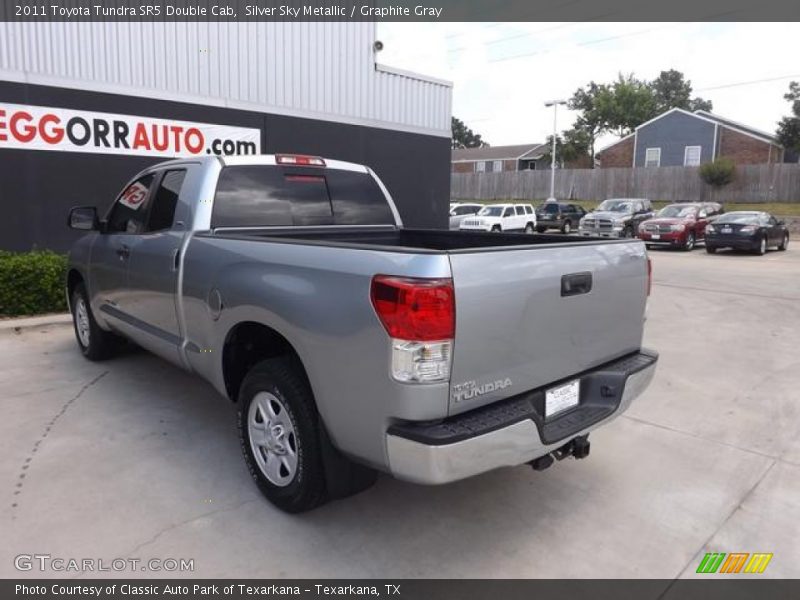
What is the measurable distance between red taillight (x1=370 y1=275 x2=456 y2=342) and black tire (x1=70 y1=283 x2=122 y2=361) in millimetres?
4280

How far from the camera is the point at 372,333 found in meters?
2.57

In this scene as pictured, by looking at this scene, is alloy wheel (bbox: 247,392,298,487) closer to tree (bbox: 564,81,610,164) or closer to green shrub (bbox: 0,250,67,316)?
green shrub (bbox: 0,250,67,316)

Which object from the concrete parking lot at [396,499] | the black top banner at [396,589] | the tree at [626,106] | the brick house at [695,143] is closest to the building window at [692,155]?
the brick house at [695,143]

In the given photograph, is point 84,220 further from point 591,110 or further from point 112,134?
point 591,110

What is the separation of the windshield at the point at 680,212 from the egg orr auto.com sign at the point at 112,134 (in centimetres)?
1678

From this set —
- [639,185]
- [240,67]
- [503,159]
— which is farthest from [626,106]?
[240,67]

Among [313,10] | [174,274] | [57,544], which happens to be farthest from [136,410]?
[313,10]

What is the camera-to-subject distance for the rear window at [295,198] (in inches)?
165

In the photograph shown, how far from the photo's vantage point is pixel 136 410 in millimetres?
4805

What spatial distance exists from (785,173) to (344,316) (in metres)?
37.8

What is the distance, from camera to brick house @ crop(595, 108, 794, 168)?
41.2 m

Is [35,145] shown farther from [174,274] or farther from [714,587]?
[714,587]

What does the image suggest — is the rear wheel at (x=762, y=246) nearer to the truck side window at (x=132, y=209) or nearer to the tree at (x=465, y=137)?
the truck side window at (x=132, y=209)

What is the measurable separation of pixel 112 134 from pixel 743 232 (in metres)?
18.5
